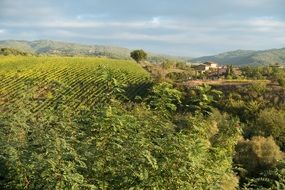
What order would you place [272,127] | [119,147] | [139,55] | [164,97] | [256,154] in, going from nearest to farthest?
[119,147], [164,97], [256,154], [272,127], [139,55]

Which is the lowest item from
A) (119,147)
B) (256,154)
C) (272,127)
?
(272,127)

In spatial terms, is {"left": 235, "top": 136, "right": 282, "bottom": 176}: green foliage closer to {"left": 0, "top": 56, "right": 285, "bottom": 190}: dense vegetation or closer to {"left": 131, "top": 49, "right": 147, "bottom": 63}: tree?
{"left": 0, "top": 56, "right": 285, "bottom": 190}: dense vegetation

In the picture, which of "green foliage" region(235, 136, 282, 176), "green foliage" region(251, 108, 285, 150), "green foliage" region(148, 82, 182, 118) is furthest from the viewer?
"green foliage" region(251, 108, 285, 150)

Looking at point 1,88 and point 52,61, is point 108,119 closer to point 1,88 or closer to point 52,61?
point 1,88

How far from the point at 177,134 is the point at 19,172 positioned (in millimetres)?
3069

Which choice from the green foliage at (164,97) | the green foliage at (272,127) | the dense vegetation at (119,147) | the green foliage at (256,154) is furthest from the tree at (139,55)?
the green foliage at (164,97)

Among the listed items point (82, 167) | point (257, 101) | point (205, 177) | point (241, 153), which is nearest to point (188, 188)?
point (205, 177)

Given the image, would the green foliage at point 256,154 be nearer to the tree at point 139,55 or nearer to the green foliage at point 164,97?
the green foliage at point 164,97

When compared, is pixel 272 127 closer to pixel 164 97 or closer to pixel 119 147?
pixel 164 97

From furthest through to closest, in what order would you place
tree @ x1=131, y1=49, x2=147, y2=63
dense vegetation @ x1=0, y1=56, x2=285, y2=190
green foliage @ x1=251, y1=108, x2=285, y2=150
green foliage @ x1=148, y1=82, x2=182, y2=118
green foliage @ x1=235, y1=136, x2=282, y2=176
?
tree @ x1=131, y1=49, x2=147, y2=63
green foliage @ x1=251, y1=108, x2=285, y2=150
green foliage @ x1=235, y1=136, x2=282, y2=176
green foliage @ x1=148, y1=82, x2=182, y2=118
dense vegetation @ x1=0, y1=56, x2=285, y2=190

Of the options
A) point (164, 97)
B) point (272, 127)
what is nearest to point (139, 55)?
point (272, 127)

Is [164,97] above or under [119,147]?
above

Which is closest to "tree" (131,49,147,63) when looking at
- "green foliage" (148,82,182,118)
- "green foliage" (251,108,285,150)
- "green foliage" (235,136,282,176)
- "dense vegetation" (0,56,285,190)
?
"green foliage" (251,108,285,150)

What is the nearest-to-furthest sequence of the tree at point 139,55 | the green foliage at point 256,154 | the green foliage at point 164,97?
the green foliage at point 164,97, the green foliage at point 256,154, the tree at point 139,55
